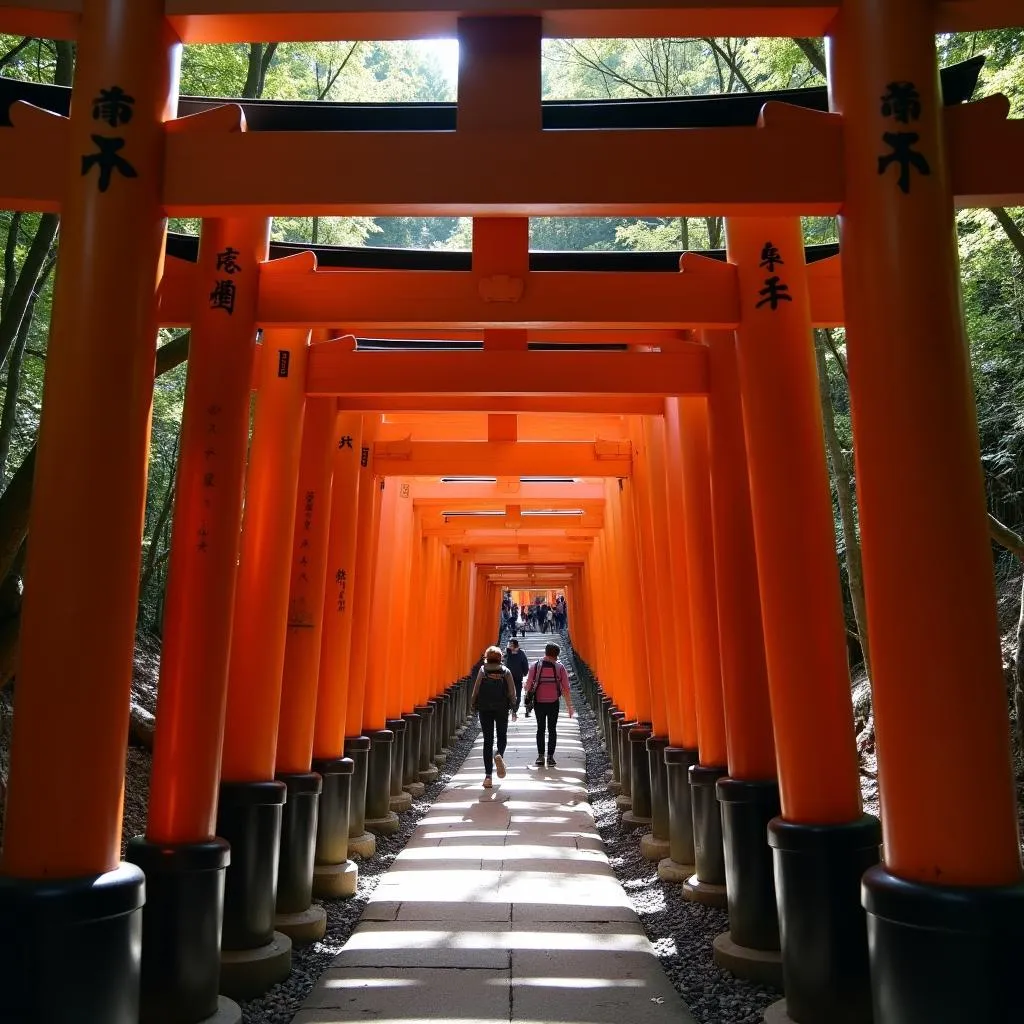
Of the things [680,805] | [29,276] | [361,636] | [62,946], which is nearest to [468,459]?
Result: [361,636]

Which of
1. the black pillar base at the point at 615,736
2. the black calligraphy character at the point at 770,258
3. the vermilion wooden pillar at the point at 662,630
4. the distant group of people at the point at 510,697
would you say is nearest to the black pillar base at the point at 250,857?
the vermilion wooden pillar at the point at 662,630

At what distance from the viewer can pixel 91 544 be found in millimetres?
3115

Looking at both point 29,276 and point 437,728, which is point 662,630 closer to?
point 29,276

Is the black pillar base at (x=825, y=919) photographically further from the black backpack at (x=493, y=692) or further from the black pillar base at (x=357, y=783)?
the black backpack at (x=493, y=692)

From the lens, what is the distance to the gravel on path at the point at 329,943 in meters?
4.28

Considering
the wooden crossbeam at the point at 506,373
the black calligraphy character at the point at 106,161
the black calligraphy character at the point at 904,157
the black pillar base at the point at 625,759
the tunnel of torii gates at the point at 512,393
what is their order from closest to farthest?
1. the tunnel of torii gates at the point at 512,393
2. the black calligraphy character at the point at 904,157
3. the black calligraphy character at the point at 106,161
4. the wooden crossbeam at the point at 506,373
5. the black pillar base at the point at 625,759

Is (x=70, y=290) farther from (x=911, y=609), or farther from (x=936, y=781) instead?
(x=936, y=781)

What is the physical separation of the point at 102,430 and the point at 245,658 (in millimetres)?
2021

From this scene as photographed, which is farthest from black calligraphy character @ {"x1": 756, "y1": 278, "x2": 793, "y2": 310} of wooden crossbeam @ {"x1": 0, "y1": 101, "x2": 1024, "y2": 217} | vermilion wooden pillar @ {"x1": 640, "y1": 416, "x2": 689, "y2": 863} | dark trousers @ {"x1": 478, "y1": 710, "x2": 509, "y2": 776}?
dark trousers @ {"x1": 478, "y1": 710, "x2": 509, "y2": 776}

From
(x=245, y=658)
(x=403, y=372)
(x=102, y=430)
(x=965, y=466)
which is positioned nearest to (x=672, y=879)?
(x=245, y=658)

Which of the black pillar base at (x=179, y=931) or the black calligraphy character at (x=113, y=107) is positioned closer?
the black calligraphy character at (x=113, y=107)

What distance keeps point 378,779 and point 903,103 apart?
7.42 metres

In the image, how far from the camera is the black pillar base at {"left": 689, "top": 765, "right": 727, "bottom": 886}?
19.1 feet

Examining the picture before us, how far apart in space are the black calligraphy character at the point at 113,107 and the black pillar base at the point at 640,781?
23.7ft
